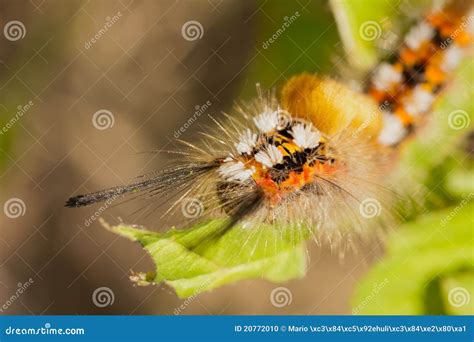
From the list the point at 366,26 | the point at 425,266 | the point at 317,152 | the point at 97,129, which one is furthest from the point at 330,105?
the point at 97,129

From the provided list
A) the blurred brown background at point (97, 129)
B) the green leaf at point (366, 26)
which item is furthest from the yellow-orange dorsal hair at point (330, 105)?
the blurred brown background at point (97, 129)

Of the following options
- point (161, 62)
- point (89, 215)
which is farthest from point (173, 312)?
point (161, 62)

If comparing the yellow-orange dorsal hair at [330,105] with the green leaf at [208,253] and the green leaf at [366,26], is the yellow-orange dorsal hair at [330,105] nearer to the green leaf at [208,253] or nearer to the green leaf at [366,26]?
the green leaf at [366,26]

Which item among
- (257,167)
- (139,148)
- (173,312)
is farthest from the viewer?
(139,148)

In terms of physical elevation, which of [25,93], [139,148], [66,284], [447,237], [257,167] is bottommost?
[66,284]

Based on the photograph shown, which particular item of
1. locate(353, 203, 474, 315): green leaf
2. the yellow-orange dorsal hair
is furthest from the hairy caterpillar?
locate(353, 203, 474, 315): green leaf

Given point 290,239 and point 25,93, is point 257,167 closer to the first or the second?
point 290,239
